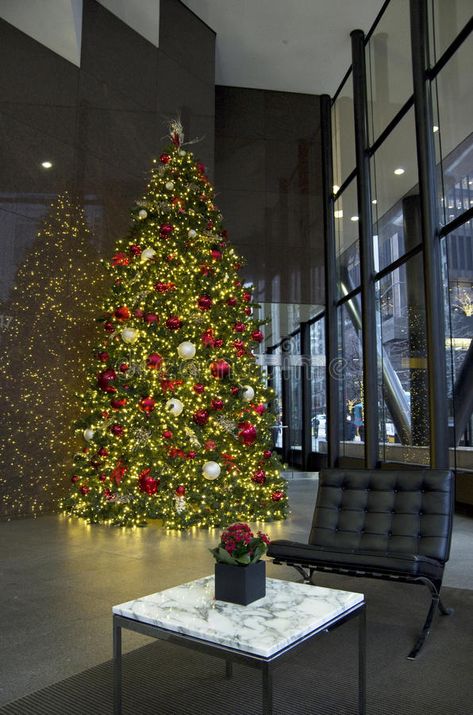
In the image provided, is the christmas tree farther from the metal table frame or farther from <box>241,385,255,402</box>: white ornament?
the metal table frame

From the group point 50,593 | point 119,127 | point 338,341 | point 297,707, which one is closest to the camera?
point 297,707

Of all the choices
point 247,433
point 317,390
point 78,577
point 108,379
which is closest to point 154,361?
point 108,379

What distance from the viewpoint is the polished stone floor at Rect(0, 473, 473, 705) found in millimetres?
3127

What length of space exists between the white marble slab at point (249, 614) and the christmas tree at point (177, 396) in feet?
11.9

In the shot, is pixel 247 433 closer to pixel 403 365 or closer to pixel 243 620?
pixel 403 365

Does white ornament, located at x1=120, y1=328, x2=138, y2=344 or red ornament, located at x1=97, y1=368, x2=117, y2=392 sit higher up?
white ornament, located at x1=120, y1=328, x2=138, y2=344

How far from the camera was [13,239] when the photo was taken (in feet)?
24.8

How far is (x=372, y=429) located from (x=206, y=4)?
7529mm

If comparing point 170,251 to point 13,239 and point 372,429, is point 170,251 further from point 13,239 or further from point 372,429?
point 372,429

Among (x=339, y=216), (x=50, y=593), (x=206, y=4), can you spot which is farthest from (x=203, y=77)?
(x=50, y=593)

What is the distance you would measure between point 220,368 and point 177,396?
56cm

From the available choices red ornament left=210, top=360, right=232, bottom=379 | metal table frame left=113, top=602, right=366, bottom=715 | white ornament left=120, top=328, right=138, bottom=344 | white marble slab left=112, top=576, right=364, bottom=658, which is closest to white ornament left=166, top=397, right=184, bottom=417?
red ornament left=210, top=360, right=232, bottom=379

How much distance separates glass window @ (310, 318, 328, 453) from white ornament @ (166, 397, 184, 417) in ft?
23.1

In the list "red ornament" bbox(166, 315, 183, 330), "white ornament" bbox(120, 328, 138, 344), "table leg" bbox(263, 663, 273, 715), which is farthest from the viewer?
"white ornament" bbox(120, 328, 138, 344)
